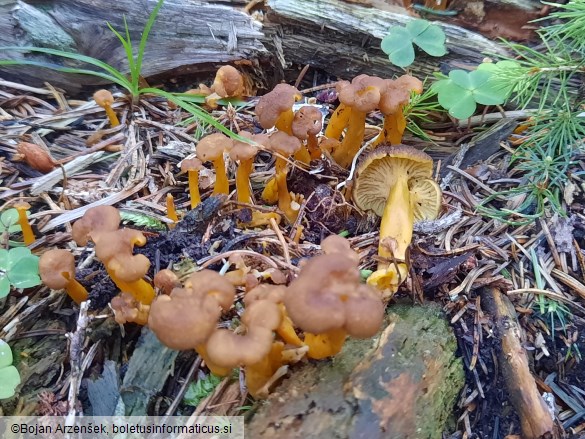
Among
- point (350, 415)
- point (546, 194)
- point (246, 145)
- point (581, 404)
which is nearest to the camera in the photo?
point (350, 415)

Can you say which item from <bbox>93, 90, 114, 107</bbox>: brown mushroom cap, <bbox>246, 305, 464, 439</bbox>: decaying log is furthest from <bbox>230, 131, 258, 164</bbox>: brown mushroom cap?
<bbox>93, 90, 114, 107</bbox>: brown mushroom cap

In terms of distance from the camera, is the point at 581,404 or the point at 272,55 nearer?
the point at 581,404

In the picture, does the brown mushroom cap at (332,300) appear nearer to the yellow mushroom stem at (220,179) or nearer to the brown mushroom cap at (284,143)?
the brown mushroom cap at (284,143)

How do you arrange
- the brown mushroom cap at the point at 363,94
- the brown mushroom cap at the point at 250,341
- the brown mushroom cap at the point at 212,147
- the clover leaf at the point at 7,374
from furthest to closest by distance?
1. the brown mushroom cap at the point at 363,94
2. the brown mushroom cap at the point at 212,147
3. the clover leaf at the point at 7,374
4. the brown mushroom cap at the point at 250,341

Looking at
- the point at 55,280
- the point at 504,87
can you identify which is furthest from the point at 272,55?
the point at 55,280

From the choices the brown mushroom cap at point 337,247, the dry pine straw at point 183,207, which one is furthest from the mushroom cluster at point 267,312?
the dry pine straw at point 183,207

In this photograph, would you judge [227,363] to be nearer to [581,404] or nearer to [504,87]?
[581,404]
